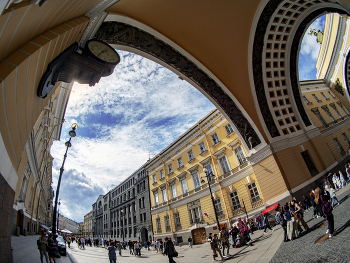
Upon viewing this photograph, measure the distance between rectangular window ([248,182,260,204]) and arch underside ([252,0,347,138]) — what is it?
506 cm

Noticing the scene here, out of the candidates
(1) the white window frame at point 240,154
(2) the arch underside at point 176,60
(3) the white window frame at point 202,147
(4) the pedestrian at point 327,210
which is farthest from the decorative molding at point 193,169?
(4) the pedestrian at point 327,210

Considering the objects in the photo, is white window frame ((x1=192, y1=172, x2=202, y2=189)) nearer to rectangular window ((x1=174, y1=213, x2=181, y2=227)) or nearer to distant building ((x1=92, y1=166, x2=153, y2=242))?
rectangular window ((x1=174, y1=213, x2=181, y2=227))

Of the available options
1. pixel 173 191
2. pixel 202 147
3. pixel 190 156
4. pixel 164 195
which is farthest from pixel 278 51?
pixel 164 195

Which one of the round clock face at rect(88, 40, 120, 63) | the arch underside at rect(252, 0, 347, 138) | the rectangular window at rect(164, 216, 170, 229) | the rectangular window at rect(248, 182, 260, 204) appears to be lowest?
the rectangular window at rect(164, 216, 170, 229)

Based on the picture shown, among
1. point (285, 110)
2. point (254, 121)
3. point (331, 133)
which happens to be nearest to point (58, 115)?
point (254, 121)

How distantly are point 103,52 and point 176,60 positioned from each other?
670cm

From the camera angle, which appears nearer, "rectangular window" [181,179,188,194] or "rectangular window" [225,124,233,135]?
"rectangular window" [225,124,233,135]

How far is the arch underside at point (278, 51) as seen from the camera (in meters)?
11.0

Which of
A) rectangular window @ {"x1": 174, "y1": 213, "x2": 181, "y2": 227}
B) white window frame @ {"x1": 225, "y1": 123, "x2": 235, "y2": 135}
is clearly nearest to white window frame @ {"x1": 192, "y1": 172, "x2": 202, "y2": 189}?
rectangular window @ {"x1": 174, "y1": 213, "x2": 181, "y2": 227}

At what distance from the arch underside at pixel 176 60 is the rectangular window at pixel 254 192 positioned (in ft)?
13.4

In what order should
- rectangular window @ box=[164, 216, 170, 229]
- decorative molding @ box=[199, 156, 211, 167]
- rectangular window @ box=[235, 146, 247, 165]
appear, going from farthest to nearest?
rectangular window @ box=[164, 216, 170, 229] → decorative molding @ box=[199, 156, 211, 167] → rectangular window @ box=[235, 146, 247, 165]

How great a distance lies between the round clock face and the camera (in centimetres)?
554

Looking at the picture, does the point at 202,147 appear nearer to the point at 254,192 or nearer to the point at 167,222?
the point at 254,192

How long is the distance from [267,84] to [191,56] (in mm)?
6929
